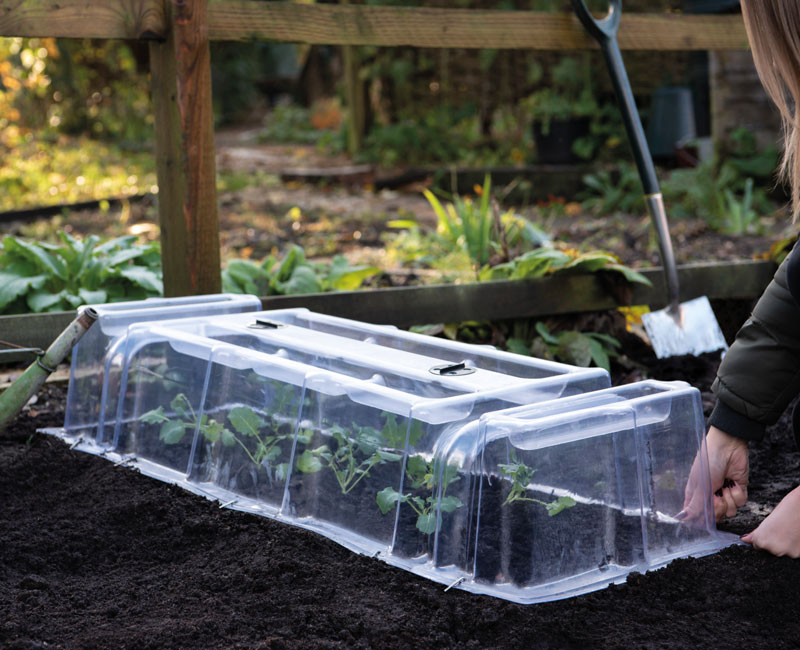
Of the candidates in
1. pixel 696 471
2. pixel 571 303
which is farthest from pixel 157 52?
pixel 696 471

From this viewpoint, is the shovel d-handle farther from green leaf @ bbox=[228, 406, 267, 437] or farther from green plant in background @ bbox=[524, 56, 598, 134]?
green plant in background @ bbox=[524, 56, 598, 134]

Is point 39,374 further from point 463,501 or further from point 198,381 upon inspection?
point 463,501

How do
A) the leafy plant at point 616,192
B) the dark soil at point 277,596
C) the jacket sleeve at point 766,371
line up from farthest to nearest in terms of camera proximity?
the leafy plant at point 616,192 → the jacket sleeve at point 766,371 → the dark soil at point 277,596

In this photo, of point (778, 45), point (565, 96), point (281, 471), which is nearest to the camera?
point (778, 45)

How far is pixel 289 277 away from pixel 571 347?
1.01 meters

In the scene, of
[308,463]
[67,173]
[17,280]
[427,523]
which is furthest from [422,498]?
[67,173]

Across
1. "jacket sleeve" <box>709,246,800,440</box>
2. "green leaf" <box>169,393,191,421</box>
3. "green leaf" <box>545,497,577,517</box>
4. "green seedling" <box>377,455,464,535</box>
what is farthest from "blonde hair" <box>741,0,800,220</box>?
"green leaf" <box>169,393,191,421</box>

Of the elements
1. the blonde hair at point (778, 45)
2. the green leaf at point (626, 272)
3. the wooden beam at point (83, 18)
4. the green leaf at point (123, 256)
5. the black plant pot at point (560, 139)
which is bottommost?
the green leaf at point (626, 272)

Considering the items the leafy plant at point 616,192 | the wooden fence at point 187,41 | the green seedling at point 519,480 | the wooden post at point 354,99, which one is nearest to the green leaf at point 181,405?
the wooden fence at point 187,41

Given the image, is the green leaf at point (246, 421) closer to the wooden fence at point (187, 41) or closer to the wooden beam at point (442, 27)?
the wooden fence at point (187, 41)

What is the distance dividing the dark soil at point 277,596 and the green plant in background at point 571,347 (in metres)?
1.03

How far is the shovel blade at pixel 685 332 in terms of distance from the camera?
312 centimetres

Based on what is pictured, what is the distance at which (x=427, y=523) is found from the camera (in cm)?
159

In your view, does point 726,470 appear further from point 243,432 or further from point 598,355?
point 598,355
